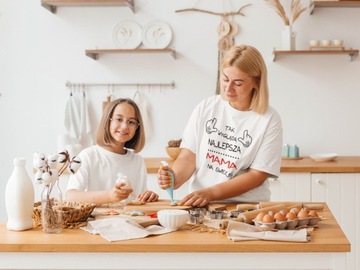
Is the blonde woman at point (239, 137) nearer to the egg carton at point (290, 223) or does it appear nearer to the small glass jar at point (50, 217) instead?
the egg carton at point (290, 223)

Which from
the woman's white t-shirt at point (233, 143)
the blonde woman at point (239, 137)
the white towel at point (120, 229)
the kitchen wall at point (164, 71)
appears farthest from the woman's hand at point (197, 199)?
the kitchen wall at point (164, 71)

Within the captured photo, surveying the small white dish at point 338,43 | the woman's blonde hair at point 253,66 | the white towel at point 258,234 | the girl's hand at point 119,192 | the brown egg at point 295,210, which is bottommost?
the white towel at point 258,234

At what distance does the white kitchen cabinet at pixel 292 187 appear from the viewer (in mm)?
3422

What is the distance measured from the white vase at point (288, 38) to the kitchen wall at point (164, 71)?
139mm

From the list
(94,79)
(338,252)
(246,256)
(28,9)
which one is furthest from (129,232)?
(28,9)

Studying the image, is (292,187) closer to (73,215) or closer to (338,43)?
(338,43)

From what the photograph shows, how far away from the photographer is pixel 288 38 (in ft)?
12.5

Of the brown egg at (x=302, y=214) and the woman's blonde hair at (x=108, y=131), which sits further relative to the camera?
the woman's blonde hair at (x=108, y=131)

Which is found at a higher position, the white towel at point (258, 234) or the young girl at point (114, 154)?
the young girl at point (114, 154)

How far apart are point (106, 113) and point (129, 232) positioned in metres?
0.90

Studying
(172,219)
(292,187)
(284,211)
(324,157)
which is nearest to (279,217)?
(284,211)

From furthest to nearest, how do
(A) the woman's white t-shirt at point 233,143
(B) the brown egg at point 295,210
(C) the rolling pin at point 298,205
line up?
(A) the woman's white t-shirt at point 233,143 < (C) the rolling pin at point 298,205 < (B) the brown egg at point 295,210

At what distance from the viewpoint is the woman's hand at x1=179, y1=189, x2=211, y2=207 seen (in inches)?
80.7

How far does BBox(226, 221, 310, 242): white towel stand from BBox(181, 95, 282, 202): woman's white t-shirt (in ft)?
1.83
